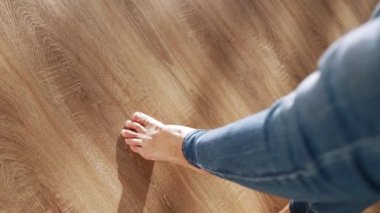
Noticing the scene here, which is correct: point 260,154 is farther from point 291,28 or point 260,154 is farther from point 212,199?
point 291,28

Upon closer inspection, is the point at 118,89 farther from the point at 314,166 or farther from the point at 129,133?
the point at 314,166

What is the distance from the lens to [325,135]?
0.55 metres

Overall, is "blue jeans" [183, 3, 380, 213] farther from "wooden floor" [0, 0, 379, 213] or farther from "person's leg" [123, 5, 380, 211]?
"wooden floor" [0, 0, 379, 213]

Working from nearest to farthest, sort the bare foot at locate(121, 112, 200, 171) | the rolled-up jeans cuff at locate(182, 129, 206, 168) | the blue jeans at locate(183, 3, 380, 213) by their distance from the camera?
the blue jeans at locate(183, 3, 380, 213) → the rolled-up jeans cuff at locate(182, 129, 206, 168) → the bare foot at locate(121, 112, 200, 171)

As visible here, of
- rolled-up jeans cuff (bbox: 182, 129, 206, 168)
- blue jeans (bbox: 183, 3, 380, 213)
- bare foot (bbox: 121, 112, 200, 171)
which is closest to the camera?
blue jeans (bbox: 183, 3, 380, 213)

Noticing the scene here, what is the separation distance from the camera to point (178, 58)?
1.12 m

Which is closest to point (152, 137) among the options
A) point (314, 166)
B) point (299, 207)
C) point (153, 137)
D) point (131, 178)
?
point (153, 137)

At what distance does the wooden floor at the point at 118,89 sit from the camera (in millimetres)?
905

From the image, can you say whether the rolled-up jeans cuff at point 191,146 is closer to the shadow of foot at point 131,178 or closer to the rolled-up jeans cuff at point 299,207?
the shadow of foot at point 131,178

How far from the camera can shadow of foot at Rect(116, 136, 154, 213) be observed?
3.25ft

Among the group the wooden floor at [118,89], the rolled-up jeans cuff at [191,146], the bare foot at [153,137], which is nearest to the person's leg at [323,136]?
the rolled-up jeans cuff at [191,146]

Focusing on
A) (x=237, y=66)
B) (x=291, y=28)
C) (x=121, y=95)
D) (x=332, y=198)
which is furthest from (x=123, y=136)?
(x=291, y=28)

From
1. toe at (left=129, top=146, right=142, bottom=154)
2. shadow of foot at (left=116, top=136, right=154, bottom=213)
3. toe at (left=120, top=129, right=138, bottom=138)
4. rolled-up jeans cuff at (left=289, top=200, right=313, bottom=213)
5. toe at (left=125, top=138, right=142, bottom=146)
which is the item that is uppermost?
toe at (left=120, top=129, right=138, bottom=138)

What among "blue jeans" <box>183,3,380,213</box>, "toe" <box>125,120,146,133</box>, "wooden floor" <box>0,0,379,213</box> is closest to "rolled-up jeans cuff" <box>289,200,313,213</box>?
"wooden floor" <box>0,0,379,213</box>
